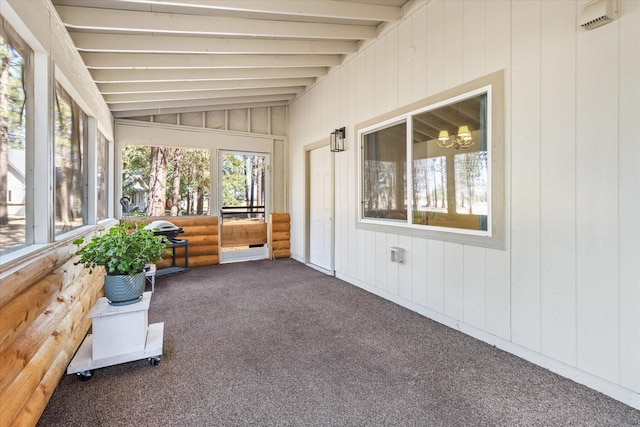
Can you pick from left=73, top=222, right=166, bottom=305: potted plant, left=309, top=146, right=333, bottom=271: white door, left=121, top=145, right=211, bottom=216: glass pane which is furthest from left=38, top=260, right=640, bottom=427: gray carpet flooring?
left=121, top=145, right=211, bottom=216: glass pane

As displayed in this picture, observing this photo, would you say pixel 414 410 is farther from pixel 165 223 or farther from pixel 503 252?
pixel 165 223

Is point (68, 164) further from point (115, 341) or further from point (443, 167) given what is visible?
point (443, 167)

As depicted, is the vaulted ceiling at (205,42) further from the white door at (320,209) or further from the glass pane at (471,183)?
the glass pane at (471,183)

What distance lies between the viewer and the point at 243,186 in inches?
254

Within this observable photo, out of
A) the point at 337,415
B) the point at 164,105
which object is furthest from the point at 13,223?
the point at 164,105

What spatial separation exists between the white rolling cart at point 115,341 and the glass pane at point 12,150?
2.27 ft

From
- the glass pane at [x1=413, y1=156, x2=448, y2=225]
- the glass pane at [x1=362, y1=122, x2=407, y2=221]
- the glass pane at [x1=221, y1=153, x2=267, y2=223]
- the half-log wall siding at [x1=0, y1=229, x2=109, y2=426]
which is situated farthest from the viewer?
the glass pane at [x1=221, y1=153, x2=267, y2=223]

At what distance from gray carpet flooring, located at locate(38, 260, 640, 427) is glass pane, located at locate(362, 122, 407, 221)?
51.9 inches

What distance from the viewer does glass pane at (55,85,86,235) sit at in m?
2.62

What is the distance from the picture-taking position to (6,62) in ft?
5.63

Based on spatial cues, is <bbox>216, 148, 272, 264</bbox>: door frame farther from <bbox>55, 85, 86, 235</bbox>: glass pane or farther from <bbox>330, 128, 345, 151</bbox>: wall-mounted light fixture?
<bbox>55, 85, 86, 235</bbox>: glass pane

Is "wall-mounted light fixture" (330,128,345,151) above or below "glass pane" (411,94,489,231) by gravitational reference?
above

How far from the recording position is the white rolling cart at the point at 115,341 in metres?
2.16

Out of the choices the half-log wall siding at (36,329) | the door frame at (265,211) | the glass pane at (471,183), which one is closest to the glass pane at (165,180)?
the door frame at (265,211)
